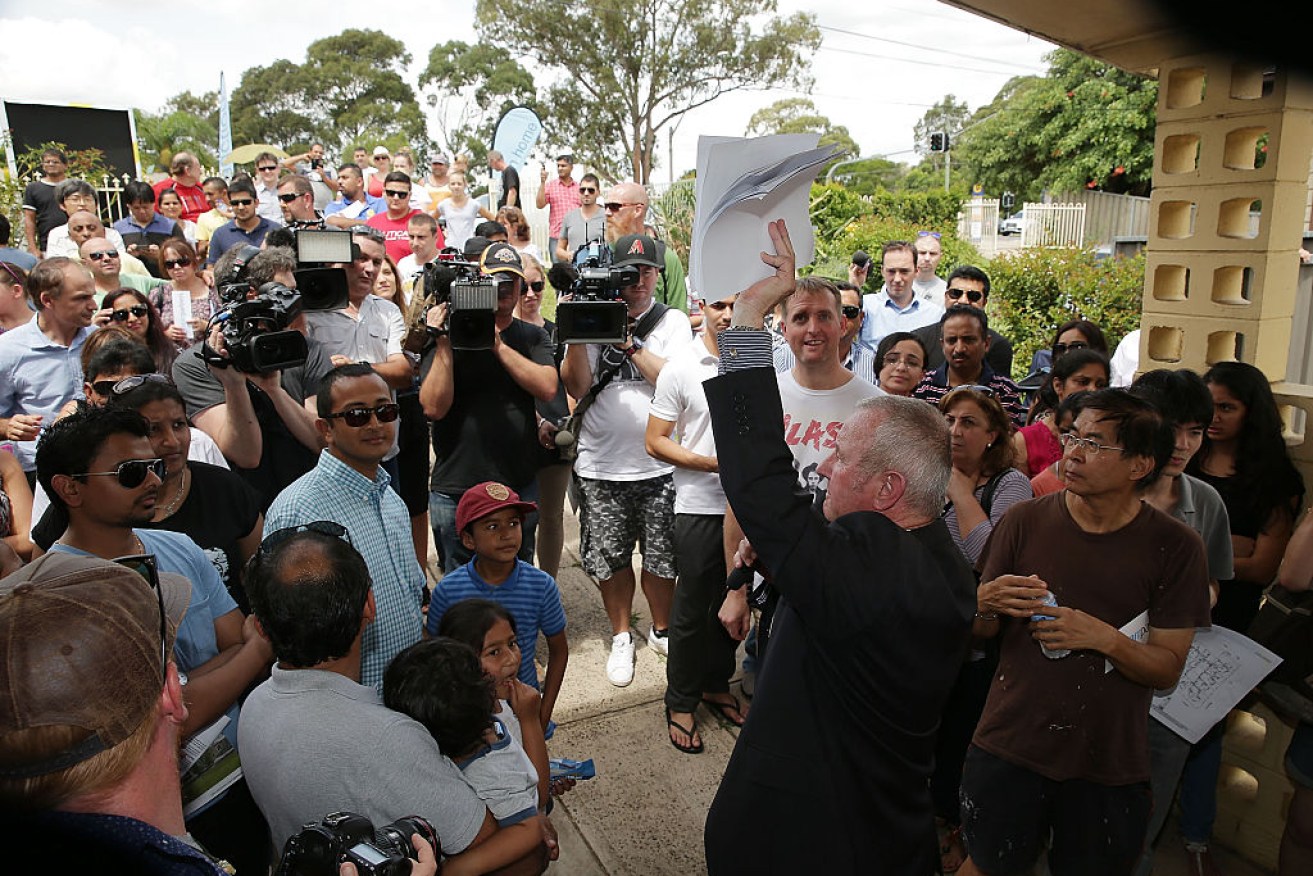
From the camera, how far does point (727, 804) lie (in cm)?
185

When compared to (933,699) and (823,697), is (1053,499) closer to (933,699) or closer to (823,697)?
(933,699)

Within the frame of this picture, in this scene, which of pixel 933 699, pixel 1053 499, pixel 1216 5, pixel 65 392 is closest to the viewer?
pixel 1216 5

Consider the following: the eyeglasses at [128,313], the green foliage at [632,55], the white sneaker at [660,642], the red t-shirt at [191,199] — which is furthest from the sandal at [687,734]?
the green foliage at [632,55]

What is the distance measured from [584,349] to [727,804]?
250 centimetres

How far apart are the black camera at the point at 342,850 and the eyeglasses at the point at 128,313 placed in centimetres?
304

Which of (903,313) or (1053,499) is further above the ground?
(903,313)

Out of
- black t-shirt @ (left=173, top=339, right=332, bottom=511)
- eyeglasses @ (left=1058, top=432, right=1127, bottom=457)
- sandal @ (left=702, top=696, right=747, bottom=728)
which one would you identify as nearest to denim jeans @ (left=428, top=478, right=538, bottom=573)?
black t-shirt @ (left=173, top=339, right=332, bottom=511)

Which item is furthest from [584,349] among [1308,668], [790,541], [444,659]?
[1308,668]

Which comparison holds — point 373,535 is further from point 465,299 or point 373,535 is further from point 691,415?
point 691,415

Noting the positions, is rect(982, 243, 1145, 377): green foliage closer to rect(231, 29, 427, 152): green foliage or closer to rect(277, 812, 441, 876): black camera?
rect(277, 812, 441, 876): black camera

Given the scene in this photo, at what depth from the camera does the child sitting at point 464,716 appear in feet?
6.55

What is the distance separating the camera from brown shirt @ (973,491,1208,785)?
2.23m

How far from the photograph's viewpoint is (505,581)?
3.09 meters

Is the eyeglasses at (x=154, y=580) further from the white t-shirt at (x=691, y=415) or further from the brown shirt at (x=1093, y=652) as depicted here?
the white t-shirt at (x=691, y=415)
